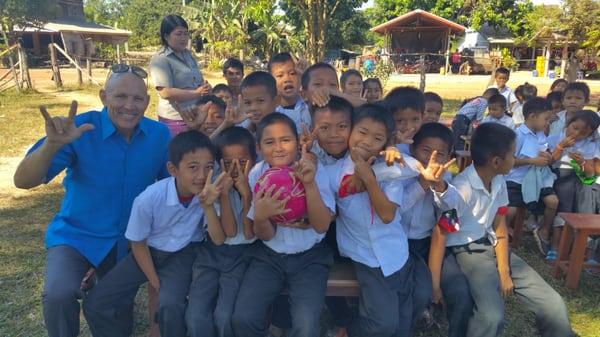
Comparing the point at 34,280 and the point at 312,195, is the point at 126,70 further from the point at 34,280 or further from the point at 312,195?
the point at 34,280

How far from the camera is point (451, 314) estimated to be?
8.36ft

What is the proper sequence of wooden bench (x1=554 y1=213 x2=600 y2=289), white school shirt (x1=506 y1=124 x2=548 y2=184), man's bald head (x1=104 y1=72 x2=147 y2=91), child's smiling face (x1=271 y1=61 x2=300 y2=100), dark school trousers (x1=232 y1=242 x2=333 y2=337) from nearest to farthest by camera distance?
dark school trousers (x1=232 y1=242 x2=333 y2=337), man's bald head (x1=104 y1=72 x2=147 y2=91), wooden bench (x1=554 y1=213 x2=600 y2=289), child's smiling face (x1=271 y1=61 x2=300 y2=100), white school shirt (x1=506 y1=124 x2=548 y2=184)

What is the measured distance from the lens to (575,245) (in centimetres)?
338

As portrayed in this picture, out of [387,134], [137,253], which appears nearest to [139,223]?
[137,253]

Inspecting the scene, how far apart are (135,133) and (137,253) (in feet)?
2.40

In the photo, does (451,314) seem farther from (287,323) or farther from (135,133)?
(135,133)

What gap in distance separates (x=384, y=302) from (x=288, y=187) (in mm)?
780

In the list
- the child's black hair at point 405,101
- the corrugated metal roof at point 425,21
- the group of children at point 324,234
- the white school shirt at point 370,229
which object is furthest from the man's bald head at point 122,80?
the corrugated metal roof at point 425,21

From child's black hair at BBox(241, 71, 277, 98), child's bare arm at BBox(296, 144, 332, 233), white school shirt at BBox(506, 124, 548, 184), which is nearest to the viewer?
child's bare arm at BBox(296, 144, 332, 233)

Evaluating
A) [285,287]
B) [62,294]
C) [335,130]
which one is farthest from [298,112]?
[62,294]

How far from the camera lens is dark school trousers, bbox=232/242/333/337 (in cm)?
226

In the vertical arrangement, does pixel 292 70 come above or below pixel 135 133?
above

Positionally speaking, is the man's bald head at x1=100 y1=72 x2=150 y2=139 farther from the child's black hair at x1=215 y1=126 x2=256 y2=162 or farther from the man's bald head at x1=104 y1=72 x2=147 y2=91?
the child's black hair at x1=215 y1=126 x2=256 y2=162

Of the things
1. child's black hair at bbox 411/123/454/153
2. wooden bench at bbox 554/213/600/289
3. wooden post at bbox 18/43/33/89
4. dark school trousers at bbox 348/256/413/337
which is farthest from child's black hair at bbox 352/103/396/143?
wooden post at bbox 18/43/33/89
